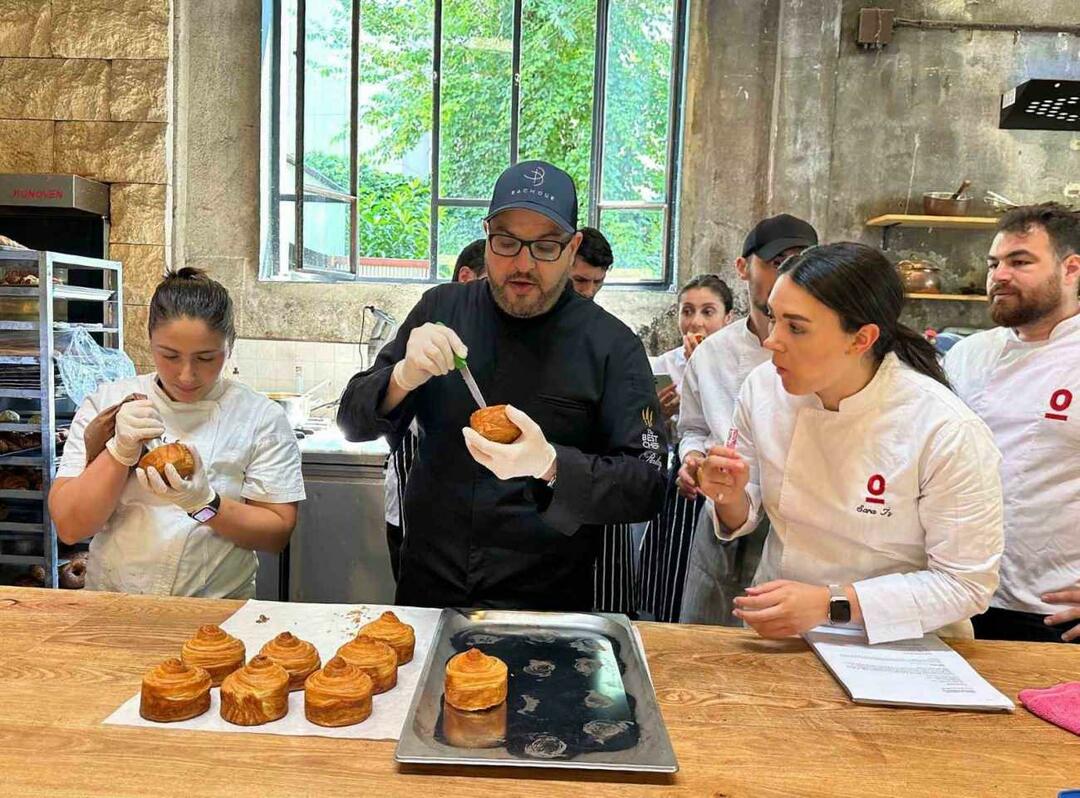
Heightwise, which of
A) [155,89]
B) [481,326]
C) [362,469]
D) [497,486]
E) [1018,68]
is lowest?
[362,469]

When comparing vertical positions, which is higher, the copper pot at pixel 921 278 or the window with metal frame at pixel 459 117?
the window with metal frame at pixel 459 117

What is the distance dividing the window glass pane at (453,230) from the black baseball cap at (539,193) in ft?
11.8

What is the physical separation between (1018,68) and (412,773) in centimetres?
565

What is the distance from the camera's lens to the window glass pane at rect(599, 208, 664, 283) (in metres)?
5.30

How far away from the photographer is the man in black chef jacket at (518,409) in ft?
5.97

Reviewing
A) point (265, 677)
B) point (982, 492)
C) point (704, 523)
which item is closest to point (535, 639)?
point (265, 677)

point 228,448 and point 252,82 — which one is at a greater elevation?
point 252,82

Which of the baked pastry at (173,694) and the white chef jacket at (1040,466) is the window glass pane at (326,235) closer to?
the white chef jacket at (1040,466)

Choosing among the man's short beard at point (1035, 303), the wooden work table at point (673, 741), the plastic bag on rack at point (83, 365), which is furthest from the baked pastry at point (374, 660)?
the plastic bag on rack at point (83, 365)

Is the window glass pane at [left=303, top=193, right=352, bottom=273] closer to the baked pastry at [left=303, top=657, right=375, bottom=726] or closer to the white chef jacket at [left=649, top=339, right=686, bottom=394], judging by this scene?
the white chef jacket at [left=649, top=339, right=686, bottom=394]

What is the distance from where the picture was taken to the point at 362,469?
3.69 meters

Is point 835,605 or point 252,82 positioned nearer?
point 835,605

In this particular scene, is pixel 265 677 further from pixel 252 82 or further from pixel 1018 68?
pixel 1018 68

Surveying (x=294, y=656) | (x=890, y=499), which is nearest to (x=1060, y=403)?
(x=890, y=499)
